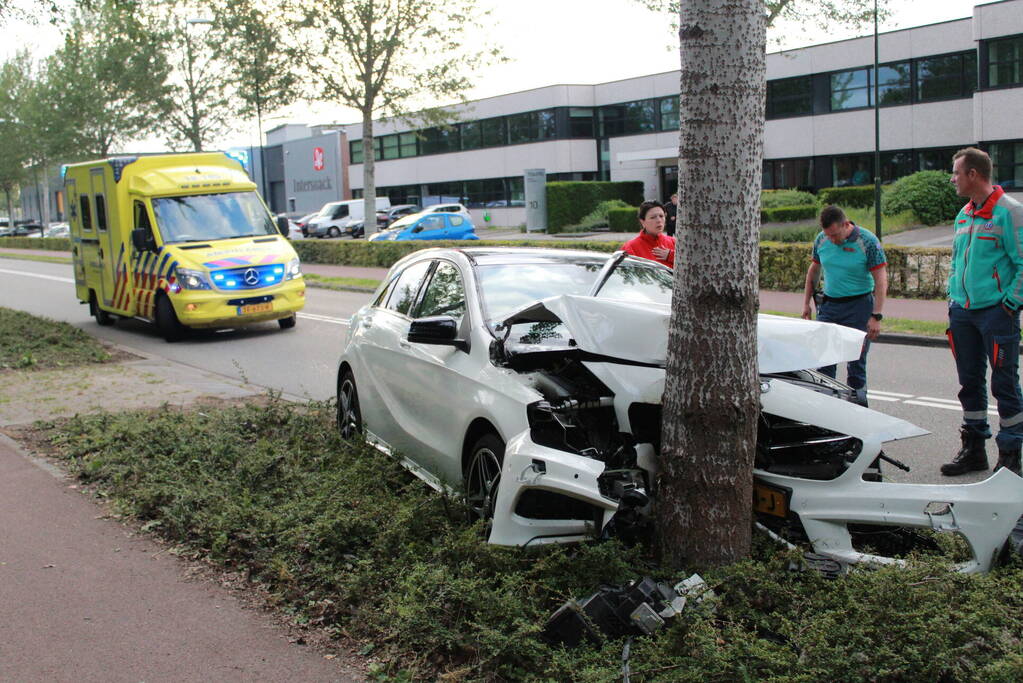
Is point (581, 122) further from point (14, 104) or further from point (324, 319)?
point (324, 319)

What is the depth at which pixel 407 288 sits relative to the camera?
6977 millimetres

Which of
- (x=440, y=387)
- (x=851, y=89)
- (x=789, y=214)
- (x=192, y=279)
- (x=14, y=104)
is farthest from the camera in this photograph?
(x=14, y=104)

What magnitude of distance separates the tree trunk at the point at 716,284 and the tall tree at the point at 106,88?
34.4 metres

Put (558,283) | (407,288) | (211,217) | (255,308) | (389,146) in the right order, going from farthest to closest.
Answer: (389,146), (211,217), (255,308), (407,288), (558,283)

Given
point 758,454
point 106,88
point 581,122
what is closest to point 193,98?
point 106,88

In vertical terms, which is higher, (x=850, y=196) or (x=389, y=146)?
(x=389, y=146)

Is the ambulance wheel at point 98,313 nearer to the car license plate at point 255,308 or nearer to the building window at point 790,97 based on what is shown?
the car license plate at point 255,308

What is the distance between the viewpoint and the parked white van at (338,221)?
174 feet

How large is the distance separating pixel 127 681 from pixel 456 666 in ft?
4.13

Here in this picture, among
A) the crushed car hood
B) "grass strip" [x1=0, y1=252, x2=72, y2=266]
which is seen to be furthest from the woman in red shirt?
"grass strip" [x1=0, y1=252, x2=72, y2=266]

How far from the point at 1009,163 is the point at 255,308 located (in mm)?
31322

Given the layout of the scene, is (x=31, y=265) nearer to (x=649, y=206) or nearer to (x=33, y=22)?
(x=33, y=22)

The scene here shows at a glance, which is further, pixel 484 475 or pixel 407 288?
pixel 407 288

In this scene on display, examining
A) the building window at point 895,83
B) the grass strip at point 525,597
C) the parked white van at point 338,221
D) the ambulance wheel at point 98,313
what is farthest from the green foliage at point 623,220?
the grass strip at point 525,597
